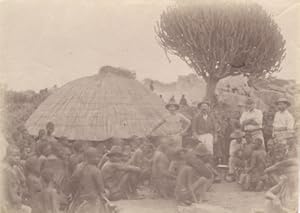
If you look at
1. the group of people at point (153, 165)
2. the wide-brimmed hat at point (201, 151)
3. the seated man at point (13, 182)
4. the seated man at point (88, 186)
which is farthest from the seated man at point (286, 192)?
the seated man at point (13, 182)

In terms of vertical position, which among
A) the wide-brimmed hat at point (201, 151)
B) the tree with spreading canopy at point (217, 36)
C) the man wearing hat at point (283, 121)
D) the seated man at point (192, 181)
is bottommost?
the seated man at point (192, 181)

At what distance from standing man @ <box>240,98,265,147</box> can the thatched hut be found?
1.24ft

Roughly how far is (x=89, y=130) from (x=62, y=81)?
259 millimetres

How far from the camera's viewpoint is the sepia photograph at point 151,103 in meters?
2.39

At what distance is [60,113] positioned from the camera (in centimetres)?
240

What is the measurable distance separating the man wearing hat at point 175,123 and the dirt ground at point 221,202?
28 centimetres

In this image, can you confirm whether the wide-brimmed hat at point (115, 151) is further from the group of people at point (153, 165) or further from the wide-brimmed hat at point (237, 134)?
the wide-brimmed hat at point (237, 134)

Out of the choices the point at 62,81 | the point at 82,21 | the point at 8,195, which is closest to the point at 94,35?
the point at 82,21

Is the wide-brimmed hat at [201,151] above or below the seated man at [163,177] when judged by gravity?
above

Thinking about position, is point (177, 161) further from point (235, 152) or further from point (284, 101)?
point (284, 101)

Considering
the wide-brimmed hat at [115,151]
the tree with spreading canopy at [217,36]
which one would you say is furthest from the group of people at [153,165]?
the tree with spreading canopy at [217,36]

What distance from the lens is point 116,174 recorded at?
7.89 feet

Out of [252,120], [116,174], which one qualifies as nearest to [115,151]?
[116,174]

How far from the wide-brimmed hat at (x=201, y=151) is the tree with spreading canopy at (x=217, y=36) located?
0.24 meters
